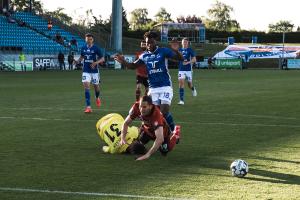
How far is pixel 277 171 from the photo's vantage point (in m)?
8.70

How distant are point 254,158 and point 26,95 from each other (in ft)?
53.7

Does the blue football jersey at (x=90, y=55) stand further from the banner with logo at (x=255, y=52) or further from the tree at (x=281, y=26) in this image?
the tree at (x=281, y=26)

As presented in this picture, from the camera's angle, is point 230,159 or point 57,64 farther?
point 57,64

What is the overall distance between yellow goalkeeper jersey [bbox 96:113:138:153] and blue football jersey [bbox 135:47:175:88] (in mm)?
1184

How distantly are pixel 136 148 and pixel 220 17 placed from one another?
174773mm

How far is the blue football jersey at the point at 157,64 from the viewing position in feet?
36.6

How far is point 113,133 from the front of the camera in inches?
416

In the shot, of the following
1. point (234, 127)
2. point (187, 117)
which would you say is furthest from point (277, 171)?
point (187, 117)

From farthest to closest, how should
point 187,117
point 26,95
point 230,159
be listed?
point 26,95, point 187,117, point 230,159

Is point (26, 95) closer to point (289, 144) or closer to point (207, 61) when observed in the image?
point (289, 144)

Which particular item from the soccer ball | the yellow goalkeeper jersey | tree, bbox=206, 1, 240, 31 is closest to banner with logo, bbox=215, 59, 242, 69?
the yellow goalkeeper jersey

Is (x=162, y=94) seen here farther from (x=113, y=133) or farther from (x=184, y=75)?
(x=184, y=75)

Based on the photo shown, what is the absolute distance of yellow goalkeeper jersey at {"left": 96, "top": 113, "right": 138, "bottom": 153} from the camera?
1033 cm

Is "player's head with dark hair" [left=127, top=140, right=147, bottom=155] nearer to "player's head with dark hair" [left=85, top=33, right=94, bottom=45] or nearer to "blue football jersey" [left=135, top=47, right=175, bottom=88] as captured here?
"blue football jersey" [left=135, top=47, right=175, bottom=88]
